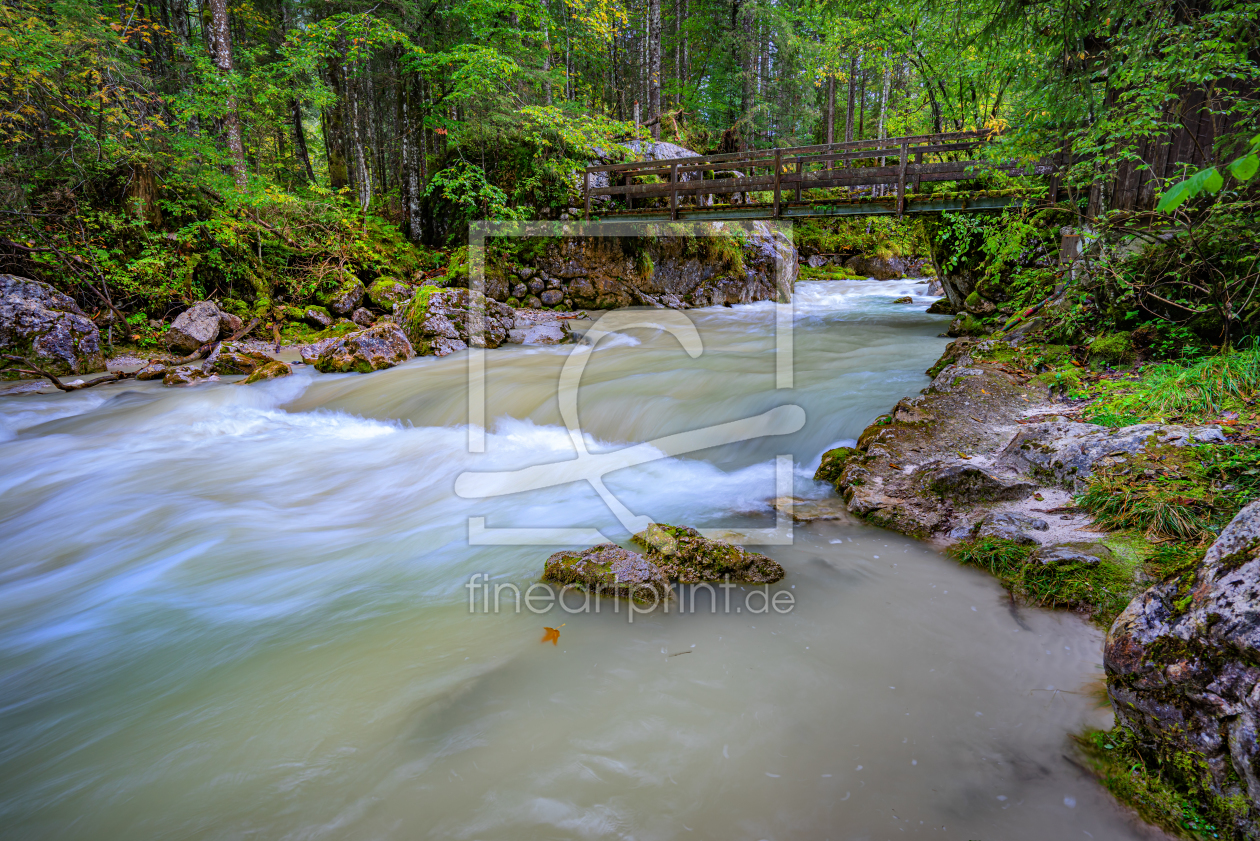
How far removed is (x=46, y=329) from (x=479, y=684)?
34.7 feet

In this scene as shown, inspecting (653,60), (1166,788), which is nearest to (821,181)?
(653,60)

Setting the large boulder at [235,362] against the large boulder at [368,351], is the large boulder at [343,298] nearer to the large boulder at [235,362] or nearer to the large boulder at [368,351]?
the large boulder at [368,351]

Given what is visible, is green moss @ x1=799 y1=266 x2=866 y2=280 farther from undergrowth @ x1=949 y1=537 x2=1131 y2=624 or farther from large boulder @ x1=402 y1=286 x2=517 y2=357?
undergrowth @ x1=949 y1=537 x2=1131 y2=624

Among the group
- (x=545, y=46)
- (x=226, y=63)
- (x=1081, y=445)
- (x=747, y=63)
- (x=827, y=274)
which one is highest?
(x=747, y=63)

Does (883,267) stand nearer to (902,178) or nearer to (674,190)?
(674,190)

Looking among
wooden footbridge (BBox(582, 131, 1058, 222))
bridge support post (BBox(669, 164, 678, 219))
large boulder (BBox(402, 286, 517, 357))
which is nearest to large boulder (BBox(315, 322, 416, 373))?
large boulder (BBox(402, 286, 517, 357))

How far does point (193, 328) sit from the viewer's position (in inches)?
404

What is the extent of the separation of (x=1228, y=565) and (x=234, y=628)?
4548 mm


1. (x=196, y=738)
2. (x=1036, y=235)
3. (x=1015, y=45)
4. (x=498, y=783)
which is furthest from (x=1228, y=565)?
(x=1036, y=235)

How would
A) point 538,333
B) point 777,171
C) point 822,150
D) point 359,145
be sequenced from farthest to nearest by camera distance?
point 359,145
point 822,150
point 538,333
point 777,171

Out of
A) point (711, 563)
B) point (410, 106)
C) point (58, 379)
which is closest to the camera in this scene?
point (711, 563)

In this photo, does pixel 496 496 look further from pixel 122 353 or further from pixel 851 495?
pixel 122 353

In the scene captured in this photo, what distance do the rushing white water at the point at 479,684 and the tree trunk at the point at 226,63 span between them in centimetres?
785

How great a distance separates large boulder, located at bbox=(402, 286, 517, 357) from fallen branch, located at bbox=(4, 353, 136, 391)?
4.30 metres
